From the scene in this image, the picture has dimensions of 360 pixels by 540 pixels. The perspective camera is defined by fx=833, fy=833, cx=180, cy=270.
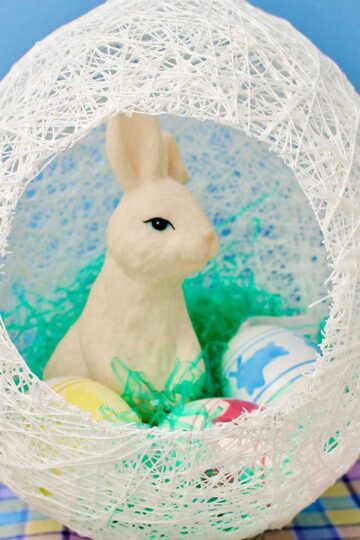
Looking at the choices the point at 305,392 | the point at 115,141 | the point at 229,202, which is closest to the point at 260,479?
the point at 305,392

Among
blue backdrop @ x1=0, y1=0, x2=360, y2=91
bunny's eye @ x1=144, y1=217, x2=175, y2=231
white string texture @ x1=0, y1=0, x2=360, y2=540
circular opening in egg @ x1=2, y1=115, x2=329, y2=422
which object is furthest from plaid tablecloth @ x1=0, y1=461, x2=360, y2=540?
blue backdrop @ x1=0, y1=0, x2=360, y2=91

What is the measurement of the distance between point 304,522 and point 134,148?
52 centimetres

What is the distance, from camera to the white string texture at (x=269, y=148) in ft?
2.71

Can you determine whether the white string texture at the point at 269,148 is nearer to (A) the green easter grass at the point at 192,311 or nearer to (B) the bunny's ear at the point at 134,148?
(B) the bunny's ear at the point at 134,148

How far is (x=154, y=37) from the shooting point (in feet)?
2.92

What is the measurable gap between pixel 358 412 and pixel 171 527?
0.24 meters

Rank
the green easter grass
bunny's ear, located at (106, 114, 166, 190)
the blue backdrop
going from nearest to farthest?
bunny's ear, located at (106, 114, 166, 190), the green easter grass, the blue backdrop

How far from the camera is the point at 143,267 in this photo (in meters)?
1.01

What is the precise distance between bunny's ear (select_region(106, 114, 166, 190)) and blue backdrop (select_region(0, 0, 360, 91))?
0.42m

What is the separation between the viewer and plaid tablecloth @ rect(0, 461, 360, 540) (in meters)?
1.03

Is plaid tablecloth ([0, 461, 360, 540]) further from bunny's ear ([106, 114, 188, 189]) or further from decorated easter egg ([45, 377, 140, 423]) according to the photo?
bunny's ear ([106, 114, 188, 189])

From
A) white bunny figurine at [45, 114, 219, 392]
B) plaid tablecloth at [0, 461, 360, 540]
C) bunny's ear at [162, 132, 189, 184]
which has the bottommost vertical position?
plaid tablecloth at [0, 461, 360, 540]

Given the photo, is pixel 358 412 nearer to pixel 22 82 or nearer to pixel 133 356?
pixel 133 356

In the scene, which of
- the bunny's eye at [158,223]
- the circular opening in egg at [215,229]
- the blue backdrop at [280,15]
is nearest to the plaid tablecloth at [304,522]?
the circular opening in egg at [215,229]
